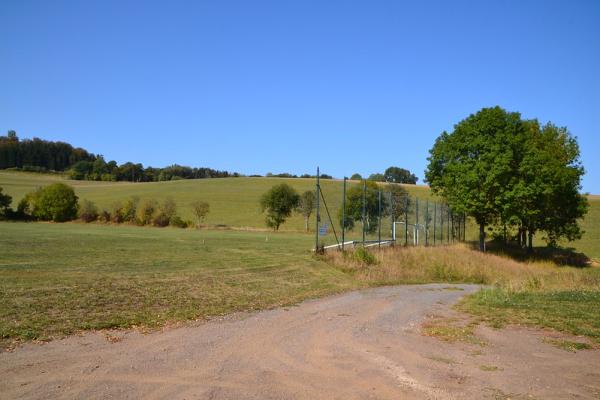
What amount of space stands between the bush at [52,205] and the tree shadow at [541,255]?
7428 centimetres

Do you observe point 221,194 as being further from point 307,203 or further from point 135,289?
point 135,289

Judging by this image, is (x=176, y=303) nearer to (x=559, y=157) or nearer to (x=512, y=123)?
(x=512, y=123)

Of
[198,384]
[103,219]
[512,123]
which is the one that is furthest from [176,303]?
[103,219]

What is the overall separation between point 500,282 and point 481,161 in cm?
1230

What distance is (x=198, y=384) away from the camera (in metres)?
6.31

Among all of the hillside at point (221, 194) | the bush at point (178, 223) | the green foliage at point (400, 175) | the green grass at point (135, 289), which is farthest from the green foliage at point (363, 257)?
the green foliage at point (400, 175)

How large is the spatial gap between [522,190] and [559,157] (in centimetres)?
941

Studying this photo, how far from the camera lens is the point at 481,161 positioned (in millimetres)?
32562

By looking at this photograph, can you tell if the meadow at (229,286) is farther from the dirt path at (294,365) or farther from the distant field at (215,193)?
the distant field at (215,193)

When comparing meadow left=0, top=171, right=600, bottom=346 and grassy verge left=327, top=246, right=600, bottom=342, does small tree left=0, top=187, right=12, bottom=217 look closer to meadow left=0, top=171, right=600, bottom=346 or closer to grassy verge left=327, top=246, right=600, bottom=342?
meadow left=0, top=171, right=600, bottom=346

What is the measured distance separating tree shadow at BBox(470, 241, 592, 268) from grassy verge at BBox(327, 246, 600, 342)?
6.19 ft

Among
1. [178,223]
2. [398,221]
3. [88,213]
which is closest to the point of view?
[398,221]

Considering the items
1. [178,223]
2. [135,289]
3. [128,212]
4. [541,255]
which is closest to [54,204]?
[128,212]

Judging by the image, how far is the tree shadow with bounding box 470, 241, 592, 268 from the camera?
3484 centimetres
